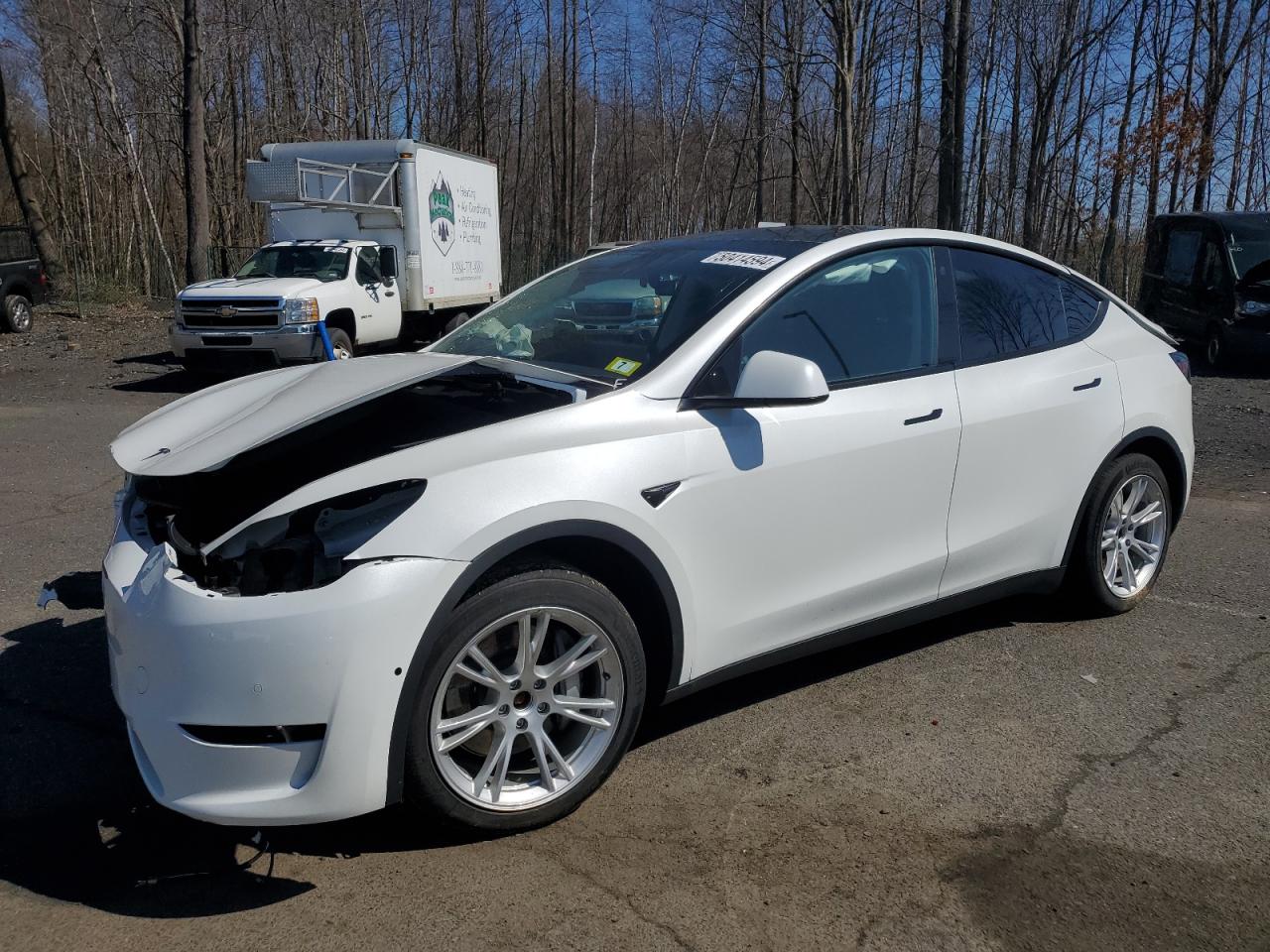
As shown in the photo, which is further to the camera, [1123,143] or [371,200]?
[1123,143]

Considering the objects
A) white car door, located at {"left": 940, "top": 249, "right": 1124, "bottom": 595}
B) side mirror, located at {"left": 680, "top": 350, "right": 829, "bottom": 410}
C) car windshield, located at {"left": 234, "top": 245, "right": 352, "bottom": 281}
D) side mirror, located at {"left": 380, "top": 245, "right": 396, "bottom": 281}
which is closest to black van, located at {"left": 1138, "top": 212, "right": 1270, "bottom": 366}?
white car door, located at {"left": 940, "top": 249, "right": 1124, "bottom": 595}

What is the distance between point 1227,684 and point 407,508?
3319 millimetres

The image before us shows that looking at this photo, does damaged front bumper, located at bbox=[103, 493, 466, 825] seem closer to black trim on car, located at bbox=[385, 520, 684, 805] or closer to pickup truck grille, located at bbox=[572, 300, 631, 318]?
black trim on car, located at bbox=[385, 520, 684, 805]

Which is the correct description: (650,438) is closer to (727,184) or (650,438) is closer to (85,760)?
(85,760)

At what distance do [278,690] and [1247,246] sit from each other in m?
15.2

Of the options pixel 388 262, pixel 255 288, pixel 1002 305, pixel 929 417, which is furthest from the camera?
pixel 388 262

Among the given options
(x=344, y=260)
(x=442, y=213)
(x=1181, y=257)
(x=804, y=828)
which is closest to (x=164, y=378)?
(x=344, y=260)

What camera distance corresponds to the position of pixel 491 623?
2.75 meters

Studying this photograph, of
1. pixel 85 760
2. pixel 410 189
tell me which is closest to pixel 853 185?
pixel 410 189

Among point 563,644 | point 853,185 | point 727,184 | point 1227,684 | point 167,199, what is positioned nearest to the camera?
point 563,644

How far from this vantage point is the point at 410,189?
15.3 meters

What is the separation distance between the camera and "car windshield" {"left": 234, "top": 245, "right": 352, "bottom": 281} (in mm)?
13906

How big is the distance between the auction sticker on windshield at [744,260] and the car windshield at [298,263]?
10.9 metres

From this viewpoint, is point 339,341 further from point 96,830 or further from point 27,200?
point 27,200
